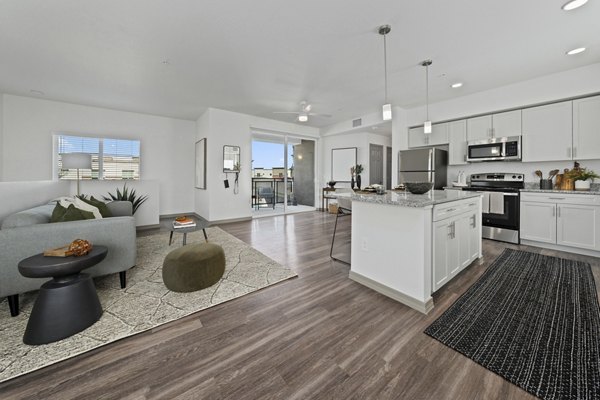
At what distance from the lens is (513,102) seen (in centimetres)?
390

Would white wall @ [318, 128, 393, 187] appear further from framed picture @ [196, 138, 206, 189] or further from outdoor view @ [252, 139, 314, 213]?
framed picture @ [196, 138, 206, 189]

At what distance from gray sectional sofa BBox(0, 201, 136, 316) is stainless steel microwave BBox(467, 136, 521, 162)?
17.8ft

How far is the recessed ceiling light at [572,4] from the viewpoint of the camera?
2.08 meters

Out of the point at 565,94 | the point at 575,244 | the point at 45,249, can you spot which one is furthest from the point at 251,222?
the point at 565,94

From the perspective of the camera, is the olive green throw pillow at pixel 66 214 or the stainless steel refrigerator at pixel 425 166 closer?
the olive green throw pillow at pixel 66 214

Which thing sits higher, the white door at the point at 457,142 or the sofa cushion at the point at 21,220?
the white door at the point at 457,142

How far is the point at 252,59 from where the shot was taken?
312 centimetres

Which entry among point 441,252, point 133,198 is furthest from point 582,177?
point 133,198

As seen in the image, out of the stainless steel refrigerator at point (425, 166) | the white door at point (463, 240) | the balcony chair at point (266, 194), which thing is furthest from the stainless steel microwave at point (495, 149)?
the balcony chair at point (266, 194)

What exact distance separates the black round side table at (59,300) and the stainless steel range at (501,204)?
5.18m

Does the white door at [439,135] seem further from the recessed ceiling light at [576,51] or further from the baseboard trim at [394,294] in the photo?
the baseboard trim at [394,294]

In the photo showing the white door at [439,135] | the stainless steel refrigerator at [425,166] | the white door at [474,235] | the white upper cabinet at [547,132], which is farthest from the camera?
the white door at [439,135]

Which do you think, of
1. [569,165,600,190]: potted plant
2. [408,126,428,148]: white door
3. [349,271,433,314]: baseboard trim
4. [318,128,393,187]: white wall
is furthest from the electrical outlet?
[318,128,393,187]: white wall

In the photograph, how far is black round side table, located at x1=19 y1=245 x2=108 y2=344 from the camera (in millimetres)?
1497
